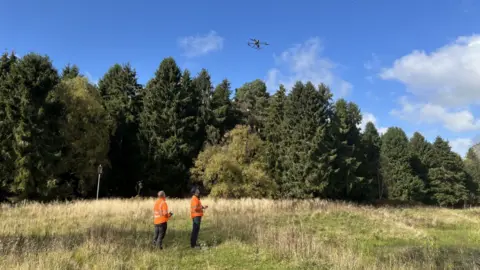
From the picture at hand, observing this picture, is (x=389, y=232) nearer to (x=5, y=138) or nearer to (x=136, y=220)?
(x=136, y=220)

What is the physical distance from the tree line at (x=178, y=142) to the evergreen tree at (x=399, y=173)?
16 cm

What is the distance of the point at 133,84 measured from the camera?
1617 inches

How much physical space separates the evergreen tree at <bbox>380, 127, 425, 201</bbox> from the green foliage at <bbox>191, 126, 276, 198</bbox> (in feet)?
92.8

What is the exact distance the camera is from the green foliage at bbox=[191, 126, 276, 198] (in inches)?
1196

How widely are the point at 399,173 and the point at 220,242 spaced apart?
49.0 metres

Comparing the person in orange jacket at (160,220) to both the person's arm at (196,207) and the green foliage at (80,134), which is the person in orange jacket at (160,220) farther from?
the green foliage at (80,134)

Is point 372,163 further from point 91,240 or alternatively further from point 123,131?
point 91,240

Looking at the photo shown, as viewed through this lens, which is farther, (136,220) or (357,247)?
(136,220)

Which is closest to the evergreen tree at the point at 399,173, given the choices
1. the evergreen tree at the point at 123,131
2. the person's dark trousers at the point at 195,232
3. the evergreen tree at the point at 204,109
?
the evergreen tree at the point at 204,109

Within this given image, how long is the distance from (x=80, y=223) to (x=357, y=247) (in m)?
10.6

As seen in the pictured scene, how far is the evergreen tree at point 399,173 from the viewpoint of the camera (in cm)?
5212

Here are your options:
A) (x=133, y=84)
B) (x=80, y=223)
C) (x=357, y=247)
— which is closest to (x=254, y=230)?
(x=357, y=247)

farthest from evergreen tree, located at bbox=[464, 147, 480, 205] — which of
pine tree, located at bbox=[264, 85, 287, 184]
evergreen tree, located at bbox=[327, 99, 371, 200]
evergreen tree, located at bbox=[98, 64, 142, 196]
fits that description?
evergreen tree, located at bbox=[98, 64, 142, 196]

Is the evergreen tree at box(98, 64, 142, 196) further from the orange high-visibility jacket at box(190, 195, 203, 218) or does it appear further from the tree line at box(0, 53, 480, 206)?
the orange high-visibility jacket at box(190, 195, 203, 218)
